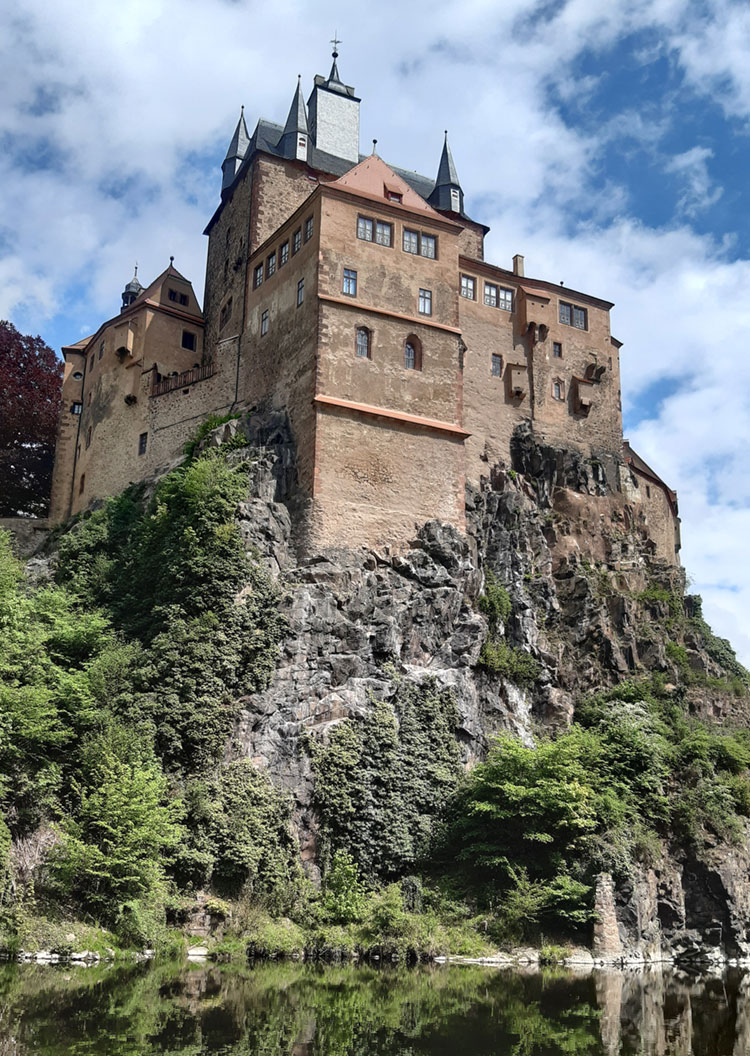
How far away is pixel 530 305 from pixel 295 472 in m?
17.4

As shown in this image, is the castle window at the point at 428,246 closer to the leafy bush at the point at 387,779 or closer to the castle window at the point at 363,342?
the castle window at the point at 363,342

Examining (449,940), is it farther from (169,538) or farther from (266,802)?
(169,538)

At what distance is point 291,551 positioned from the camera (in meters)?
36.6

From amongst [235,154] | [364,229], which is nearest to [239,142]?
[235,154]

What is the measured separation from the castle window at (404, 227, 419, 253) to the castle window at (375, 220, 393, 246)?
26.2 inches

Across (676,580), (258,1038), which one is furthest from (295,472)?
(258,1038)

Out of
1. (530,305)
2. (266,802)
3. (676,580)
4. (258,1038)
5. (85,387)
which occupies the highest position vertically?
(530,305)

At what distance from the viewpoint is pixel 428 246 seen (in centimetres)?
4294

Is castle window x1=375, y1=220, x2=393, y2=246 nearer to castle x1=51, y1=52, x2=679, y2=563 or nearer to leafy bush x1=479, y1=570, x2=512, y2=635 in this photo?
castle x1=51, y1=52, x2=679, y2=563

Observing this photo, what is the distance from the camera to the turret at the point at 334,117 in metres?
50.0

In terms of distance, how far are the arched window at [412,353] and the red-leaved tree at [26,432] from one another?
19.9m

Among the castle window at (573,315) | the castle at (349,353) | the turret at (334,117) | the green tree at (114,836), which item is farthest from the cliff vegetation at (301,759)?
the turret at (334,117)

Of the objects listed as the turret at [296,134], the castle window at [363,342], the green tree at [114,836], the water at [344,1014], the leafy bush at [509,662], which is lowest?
the water at [344,1014]

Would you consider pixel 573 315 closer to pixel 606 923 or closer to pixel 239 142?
pixel 239 142
